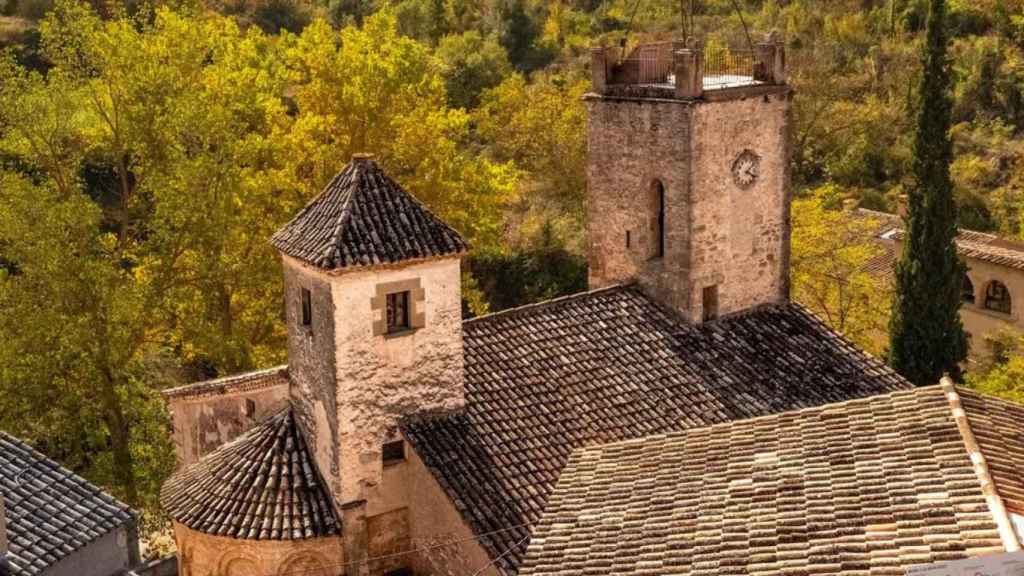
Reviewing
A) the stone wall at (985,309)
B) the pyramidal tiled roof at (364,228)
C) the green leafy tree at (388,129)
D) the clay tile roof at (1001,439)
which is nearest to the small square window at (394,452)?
the pyramidal tiled roof at (364,228)

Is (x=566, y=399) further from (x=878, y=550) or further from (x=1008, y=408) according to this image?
(x=878, y=550)

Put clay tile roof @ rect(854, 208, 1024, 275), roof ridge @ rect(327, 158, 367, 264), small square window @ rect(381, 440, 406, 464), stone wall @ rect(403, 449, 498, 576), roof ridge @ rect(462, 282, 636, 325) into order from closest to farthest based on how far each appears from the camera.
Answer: stone wall @ rect(403, 449, 498, 576) → roof ridge @ rect(327, 158, 367, 264) → small square window @ rect(381, 440, 406, 464) → roof ridge @ rect(462, 282, 636, 325) → clay tile roof @ rect(854, 208, 1024, 275)

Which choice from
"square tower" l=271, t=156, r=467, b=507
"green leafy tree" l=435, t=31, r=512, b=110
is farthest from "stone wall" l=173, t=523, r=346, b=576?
"green leafy tree" l=435, t=31, r=512, b=110

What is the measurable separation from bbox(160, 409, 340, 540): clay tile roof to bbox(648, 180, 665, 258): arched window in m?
7.44

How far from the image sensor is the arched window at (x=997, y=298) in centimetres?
3412

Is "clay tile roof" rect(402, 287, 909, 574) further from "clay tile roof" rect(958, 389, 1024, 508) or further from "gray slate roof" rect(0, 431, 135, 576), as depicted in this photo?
"clay tile roof" rect(958, 389, 1024, 508)

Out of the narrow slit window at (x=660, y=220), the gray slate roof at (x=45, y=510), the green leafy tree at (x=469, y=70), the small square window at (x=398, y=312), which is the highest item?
the green leafy tree at (x=469, y=70)

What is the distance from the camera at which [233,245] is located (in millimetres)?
27141

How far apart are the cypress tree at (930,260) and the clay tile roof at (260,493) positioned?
53.8ft

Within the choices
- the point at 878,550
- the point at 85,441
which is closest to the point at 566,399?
the point at 878,550

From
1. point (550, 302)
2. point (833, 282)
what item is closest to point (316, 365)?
point (550, 302)

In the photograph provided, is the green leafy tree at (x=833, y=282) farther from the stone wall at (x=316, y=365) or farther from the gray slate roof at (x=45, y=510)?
the gray slate roof at (x=45, y=510)

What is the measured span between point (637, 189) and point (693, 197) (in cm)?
122

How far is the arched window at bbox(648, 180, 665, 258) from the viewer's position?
20484 mm
